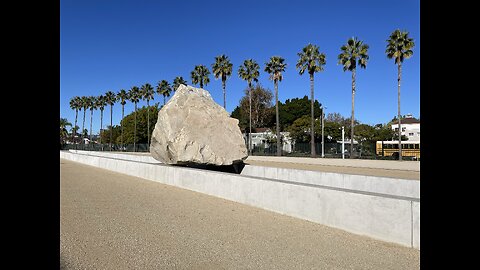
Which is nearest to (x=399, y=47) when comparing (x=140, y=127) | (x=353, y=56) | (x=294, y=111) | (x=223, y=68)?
(x=353, y=56)

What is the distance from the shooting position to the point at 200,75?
200ft

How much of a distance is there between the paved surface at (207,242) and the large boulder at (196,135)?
6.19 metres

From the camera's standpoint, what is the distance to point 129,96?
87.8 m

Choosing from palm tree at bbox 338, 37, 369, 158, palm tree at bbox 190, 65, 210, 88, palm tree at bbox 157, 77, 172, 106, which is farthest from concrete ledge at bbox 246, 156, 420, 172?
palm tree at bbox 157, 77, 172, 106

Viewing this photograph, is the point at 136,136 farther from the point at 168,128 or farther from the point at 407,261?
the point at 407,261

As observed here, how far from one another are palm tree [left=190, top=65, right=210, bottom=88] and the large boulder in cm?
4253

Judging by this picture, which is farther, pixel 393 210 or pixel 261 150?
pixel 261 150

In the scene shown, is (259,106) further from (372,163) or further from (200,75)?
(372,163)

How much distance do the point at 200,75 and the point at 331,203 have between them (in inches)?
2165

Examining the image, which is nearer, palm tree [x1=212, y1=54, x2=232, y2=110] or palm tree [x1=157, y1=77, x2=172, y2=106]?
palm tree [x1=212, y1=54, x2=232, y2=110]

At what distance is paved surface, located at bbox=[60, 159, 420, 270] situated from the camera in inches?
200

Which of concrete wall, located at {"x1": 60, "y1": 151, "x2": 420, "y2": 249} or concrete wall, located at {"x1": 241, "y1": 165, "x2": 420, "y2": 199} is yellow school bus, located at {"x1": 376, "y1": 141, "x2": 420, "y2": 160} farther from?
concrete wall, located at {"x1": 60, "y1": 151, "x2": 420, "y2": 249}
